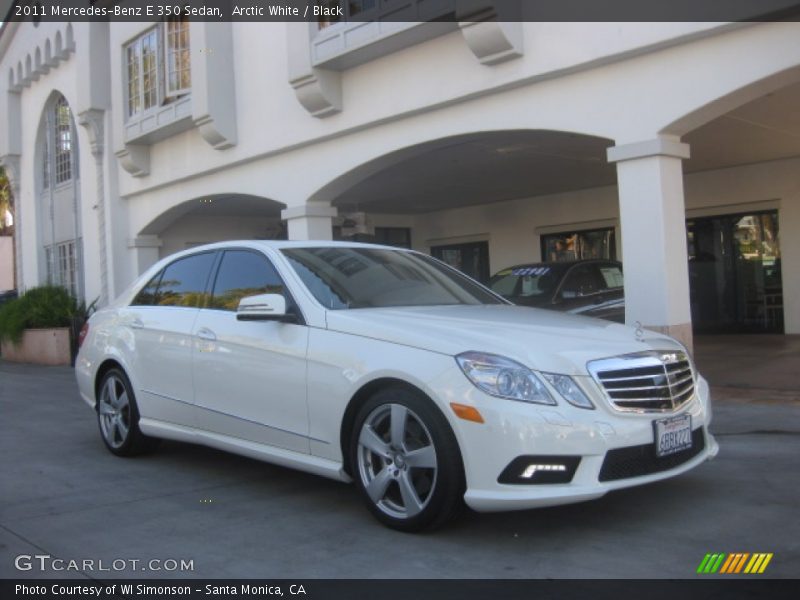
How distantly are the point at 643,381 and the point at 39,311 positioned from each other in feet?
50.8

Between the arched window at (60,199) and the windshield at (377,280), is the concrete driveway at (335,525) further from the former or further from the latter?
the arched window at (60,199)

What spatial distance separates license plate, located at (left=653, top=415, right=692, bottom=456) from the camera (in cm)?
432

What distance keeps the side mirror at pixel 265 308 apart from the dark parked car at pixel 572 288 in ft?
20.0

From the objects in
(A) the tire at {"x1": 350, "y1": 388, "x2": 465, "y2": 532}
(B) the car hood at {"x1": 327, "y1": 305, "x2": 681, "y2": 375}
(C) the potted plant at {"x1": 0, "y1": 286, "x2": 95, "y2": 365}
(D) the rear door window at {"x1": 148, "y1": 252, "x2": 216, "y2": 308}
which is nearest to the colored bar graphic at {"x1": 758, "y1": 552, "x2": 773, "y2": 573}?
(B) the car hood at {"x1": 327, "y1": 305, "x2": 681, "y2": 375}

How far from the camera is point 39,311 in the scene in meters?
17.2

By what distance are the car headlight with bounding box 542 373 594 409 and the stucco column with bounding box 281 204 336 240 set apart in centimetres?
808

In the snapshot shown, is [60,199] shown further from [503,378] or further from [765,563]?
[765,563]

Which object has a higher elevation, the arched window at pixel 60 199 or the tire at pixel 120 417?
the arched window at pixel 60 199

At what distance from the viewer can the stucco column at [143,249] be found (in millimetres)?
16516

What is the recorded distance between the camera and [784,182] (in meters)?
14.2

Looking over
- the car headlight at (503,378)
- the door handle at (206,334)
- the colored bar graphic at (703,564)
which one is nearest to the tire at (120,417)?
the door handle at (206,334)

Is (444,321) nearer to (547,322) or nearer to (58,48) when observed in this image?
(547,322)

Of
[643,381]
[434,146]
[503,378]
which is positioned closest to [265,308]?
[503,378]

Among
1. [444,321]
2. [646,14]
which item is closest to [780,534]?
[444,321]
